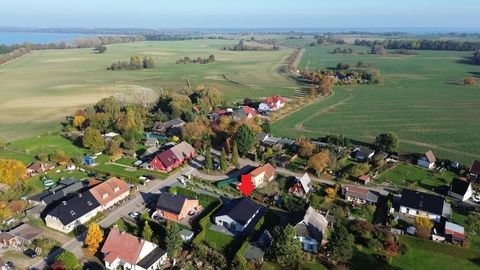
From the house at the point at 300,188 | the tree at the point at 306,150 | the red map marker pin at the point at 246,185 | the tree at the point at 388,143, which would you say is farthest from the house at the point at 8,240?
the tree at the point at 388,143

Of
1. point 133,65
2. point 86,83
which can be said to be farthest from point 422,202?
point 133,65

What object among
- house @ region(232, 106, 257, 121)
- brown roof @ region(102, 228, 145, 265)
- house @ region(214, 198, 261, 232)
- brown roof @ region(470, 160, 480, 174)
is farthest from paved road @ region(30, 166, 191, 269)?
brown roof @ region(470, 160, 480, 174)

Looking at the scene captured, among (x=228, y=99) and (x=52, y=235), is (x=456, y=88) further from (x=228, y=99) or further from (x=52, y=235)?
(x=52, y=235)

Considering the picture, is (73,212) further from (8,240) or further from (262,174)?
(262,174)

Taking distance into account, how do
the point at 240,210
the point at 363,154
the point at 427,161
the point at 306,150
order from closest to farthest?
the point at 240,210, the point at 427,161, the point at 363,154, the point at 306,150

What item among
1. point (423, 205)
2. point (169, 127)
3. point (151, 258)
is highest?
point (169, 127)

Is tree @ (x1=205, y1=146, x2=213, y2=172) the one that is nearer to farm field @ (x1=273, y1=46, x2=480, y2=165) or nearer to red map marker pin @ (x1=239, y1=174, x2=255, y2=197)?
red map marker pin @ (x1=239, y1=174, x2=255, y2=197)
